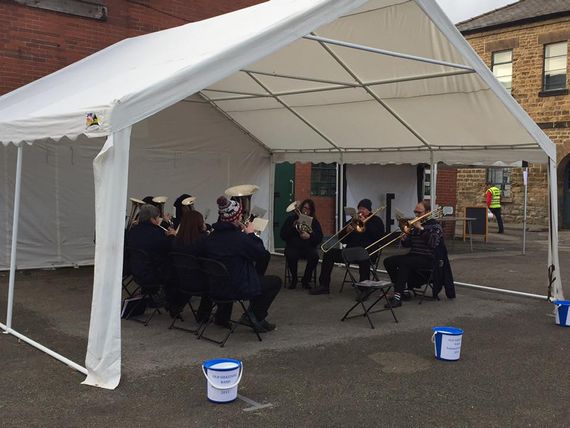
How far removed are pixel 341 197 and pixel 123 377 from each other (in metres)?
8.93

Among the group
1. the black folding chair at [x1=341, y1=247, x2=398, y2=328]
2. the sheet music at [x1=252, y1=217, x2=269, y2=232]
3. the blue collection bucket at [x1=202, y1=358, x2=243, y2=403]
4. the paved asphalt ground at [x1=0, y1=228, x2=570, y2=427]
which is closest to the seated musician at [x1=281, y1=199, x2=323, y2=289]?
the paved asphalt ground at [x1=0, y1=228, x2=570, y2=427]

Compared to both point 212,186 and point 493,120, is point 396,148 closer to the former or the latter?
point 493,120

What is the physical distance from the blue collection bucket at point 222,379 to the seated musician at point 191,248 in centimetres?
187

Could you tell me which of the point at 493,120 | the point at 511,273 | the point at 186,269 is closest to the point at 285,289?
the point at 186,269

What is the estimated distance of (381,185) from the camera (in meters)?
15.2

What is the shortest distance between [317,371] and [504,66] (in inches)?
794

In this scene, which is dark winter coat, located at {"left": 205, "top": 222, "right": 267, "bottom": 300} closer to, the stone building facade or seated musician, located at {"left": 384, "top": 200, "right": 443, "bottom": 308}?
seated musician, located at {"left": 384, "top": 200, "right": 443, "bottom": 308}

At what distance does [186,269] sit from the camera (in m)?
6.34

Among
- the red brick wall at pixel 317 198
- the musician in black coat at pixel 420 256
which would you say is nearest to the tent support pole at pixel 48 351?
the musician in black coat at pixel 420 256

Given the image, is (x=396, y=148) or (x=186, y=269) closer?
(x=186, y=269)

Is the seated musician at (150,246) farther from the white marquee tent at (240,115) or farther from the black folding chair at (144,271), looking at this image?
the white marquee tent at (240,115)

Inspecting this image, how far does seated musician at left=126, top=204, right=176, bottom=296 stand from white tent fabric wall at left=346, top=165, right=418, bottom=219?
26.4 ft

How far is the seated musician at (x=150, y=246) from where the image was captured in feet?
22.5

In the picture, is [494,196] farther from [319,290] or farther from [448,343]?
[448,343]
